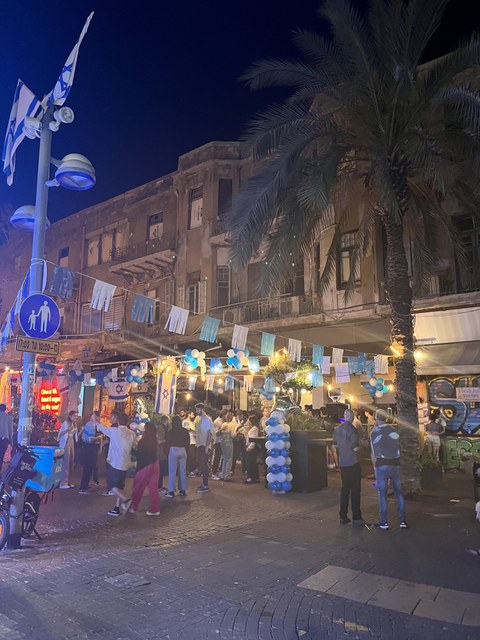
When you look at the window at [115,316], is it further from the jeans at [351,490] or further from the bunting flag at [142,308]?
the jeans at [351,490]

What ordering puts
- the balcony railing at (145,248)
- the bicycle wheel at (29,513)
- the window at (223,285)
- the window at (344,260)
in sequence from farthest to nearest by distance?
1. the balcony railing at (145,248)
2. the window at (223,285)
3. the window at (344,260)
4. the bicycle wheel at (29,513)

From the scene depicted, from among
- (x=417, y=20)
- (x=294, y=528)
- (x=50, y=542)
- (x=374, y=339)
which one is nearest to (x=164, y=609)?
(x=50, y=542)

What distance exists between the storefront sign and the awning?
979 millimetres

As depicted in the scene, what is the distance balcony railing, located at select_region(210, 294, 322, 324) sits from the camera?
19.4 metres

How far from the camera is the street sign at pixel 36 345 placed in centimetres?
698

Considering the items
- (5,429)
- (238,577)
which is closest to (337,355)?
(5,429)

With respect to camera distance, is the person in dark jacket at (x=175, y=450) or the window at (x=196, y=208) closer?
the person in dark jacket at (x=175, y=450)

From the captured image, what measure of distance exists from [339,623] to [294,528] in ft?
12.2

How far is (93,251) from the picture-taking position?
96.0ft

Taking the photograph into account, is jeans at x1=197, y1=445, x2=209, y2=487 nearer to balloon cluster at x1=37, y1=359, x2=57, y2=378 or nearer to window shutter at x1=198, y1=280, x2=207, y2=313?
balloon cluster at x1=37, y1=359, x2=57, y2=378

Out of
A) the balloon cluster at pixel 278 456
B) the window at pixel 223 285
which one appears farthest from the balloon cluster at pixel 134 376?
the balloon cluster at pixel 278 456

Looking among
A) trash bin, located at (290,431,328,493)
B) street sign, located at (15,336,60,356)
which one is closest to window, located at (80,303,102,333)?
trash bin, located at (290,431,328,493)

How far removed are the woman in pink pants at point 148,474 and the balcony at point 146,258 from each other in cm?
1621

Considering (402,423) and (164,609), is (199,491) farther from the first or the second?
(164,609)
